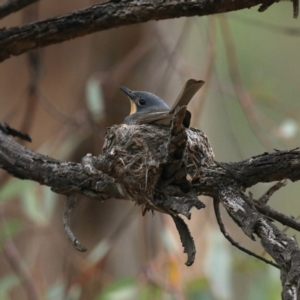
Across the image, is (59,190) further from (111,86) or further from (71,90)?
(71,90)

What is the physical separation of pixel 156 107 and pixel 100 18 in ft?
2.12

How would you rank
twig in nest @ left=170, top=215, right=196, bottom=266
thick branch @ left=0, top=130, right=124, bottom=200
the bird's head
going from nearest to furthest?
1. twig in nest @ left=170, top=215, right=196, bottom=266
2. thick branch @ left=0, top=130, right=124, bottom=200
3. the bird's head

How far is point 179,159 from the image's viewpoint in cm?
93

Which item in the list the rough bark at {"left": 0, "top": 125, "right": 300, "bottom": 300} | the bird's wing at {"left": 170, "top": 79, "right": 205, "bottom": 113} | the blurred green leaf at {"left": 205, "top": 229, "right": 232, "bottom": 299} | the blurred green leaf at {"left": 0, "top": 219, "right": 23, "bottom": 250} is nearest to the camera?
the rough bark at {"left": 0, "top": 125, "right": 300, "bottom": 300}

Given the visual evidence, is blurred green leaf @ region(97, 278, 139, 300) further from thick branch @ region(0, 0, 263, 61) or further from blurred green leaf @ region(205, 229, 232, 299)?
thick branch @ region(0, 0, 263, 61)

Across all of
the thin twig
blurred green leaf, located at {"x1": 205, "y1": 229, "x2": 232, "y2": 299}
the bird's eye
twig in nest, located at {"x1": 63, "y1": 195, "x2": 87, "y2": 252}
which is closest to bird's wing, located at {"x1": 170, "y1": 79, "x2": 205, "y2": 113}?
twig in nest, located at {"x1": 63, "y1": 195, "x2": 87, "y2": 252}

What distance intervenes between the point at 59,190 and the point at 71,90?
2.08 m

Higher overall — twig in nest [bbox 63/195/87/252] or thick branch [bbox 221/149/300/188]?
thick branch [bbox 221/149/300/188]

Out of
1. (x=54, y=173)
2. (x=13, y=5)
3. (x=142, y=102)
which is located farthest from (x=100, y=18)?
(x=142, y=102)

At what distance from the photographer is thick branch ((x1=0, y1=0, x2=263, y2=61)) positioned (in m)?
1.07

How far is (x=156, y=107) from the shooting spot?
1816 mm

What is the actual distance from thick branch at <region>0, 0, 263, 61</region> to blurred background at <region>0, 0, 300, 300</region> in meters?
0.66

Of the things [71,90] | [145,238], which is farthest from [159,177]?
[71,90]

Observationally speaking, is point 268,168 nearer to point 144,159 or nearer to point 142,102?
point 144,159
